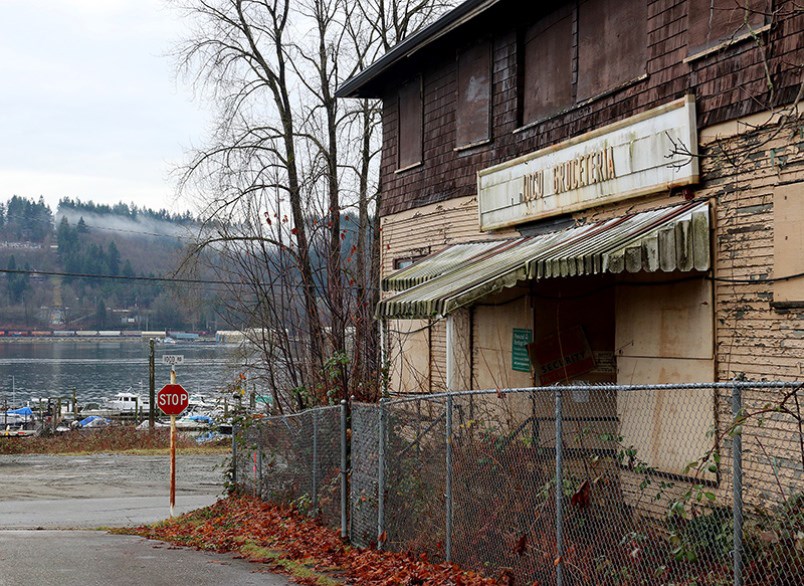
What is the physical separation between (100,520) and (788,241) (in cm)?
1681

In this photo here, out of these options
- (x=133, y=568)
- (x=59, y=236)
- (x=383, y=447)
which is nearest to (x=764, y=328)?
(x=383, y=447)

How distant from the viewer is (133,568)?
467 inches

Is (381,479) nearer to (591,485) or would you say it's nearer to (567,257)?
(567,257)

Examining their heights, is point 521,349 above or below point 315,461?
above

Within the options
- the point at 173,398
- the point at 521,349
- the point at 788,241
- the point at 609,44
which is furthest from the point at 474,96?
the point at 173,398

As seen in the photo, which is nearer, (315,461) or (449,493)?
(449,493)

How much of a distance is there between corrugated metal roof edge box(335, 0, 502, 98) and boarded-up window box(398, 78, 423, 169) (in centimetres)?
57

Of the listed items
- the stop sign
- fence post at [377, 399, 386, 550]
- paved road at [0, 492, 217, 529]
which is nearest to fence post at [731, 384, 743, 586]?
fence post at [377, 399, 386, 550]

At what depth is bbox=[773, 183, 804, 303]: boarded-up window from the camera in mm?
8828

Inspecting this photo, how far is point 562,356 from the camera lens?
1355 centimetres

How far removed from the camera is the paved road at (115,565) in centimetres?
1085

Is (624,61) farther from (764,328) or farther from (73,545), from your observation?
(73,545)

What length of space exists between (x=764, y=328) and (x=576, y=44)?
4.86m

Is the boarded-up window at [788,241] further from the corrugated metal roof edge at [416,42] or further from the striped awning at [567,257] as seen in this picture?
the corrugated metal roof edge at [416,42]
